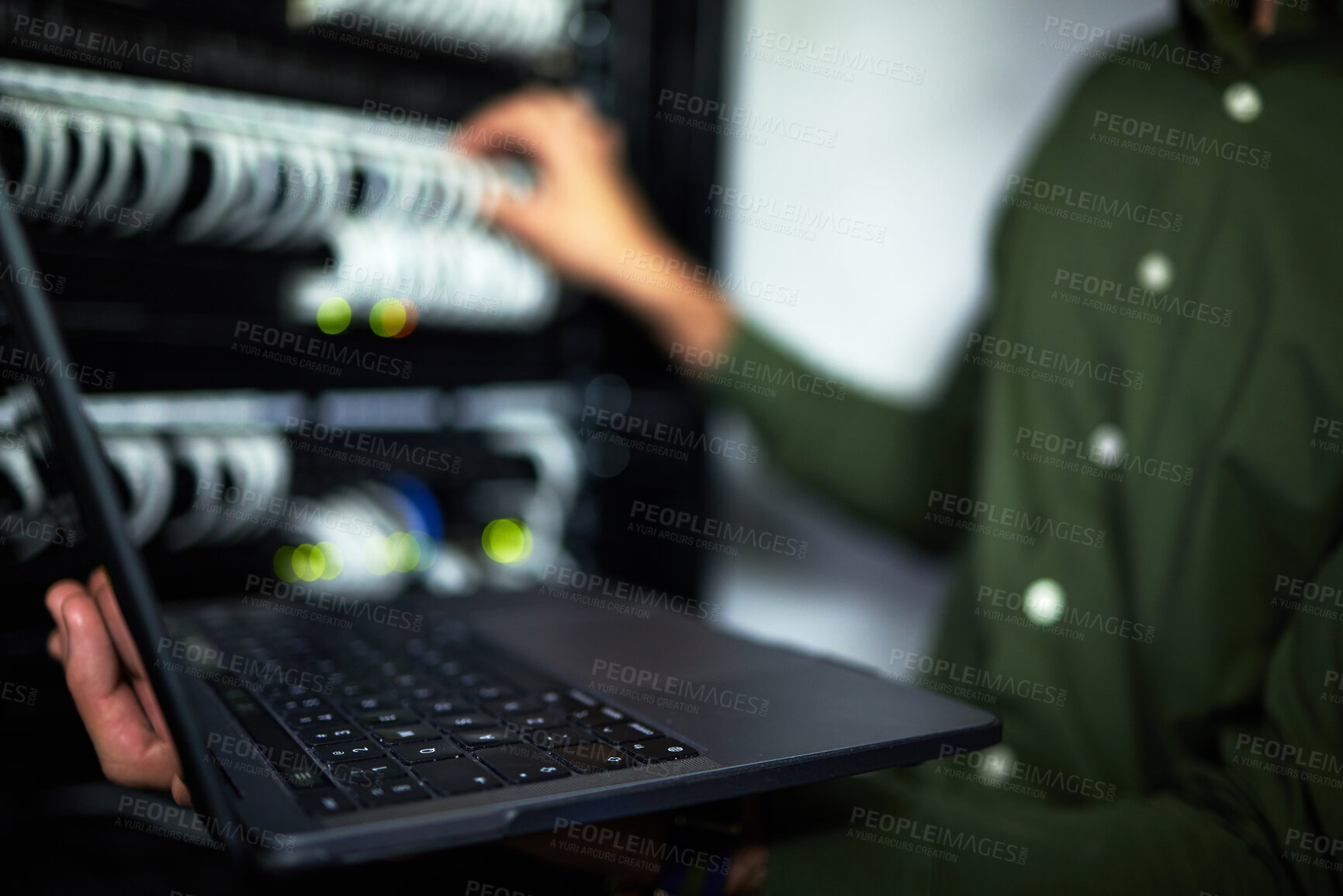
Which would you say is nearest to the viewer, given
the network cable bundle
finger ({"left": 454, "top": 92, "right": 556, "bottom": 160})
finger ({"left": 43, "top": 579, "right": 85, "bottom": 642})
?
finger ({"left": 43, "top": 579, "right": 85, "bottom": 642})

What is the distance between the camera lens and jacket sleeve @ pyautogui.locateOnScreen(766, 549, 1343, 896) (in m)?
0.58

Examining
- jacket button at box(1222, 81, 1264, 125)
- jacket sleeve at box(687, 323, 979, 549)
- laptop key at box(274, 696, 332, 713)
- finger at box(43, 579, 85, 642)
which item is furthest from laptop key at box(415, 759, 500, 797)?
jacket button at box(1222, 81, 1264, 125)

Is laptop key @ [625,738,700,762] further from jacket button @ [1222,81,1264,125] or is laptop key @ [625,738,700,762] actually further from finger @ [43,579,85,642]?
jacket button @ [1222,81,1264,125]

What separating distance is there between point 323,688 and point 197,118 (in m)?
0.48

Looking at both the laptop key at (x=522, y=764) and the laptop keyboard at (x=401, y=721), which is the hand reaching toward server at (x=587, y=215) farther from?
the laptop key at (x=522, y=764)

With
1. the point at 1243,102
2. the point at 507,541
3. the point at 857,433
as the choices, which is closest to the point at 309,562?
the point at 507,541

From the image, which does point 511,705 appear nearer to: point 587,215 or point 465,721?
point 465,721

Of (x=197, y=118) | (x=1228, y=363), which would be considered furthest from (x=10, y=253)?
(x=1228, y=363)

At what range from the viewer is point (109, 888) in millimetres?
573

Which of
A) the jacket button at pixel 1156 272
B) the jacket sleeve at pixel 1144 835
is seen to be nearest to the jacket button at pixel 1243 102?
the jacket button at pixel 1156 272

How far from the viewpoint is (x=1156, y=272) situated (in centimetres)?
81

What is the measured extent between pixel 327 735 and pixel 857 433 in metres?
0.75

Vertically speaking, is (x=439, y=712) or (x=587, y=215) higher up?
(x=587, y=215)

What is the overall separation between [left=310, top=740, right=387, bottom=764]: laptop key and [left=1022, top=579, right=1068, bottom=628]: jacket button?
59 cm
